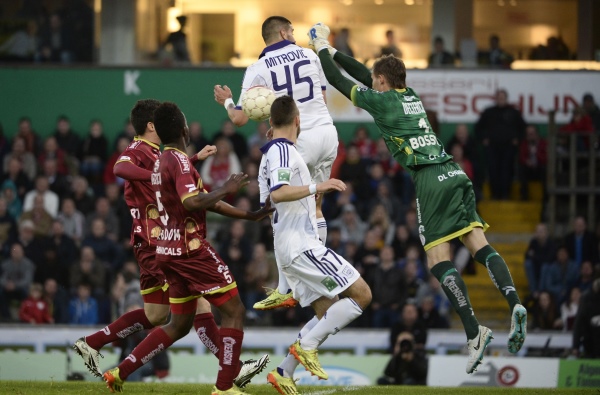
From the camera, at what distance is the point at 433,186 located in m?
10.6

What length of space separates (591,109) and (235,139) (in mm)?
6866

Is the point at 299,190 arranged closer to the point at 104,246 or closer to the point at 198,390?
the point at 198,390

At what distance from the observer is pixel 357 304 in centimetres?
1027

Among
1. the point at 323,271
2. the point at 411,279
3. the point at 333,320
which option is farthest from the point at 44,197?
the point at 323,271

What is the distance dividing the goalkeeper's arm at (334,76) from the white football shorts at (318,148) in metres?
0.59

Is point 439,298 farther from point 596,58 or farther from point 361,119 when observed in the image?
point 596,58

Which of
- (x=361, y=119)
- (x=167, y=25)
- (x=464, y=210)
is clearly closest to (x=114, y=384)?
(x=464, y=210)

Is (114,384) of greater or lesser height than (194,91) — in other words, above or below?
below

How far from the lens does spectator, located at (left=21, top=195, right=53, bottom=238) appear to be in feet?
66.1

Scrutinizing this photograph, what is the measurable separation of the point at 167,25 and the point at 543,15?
8.10 m

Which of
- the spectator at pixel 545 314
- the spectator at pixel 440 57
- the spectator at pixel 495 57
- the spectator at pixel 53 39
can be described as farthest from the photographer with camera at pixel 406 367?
the spectator at pixel 53 39

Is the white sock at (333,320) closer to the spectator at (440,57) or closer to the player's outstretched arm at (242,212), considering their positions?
the player's outstretched arm at (242,212)

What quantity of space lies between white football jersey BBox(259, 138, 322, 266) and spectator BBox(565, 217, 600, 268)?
36.0ft

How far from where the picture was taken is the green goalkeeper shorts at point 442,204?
1054cm
